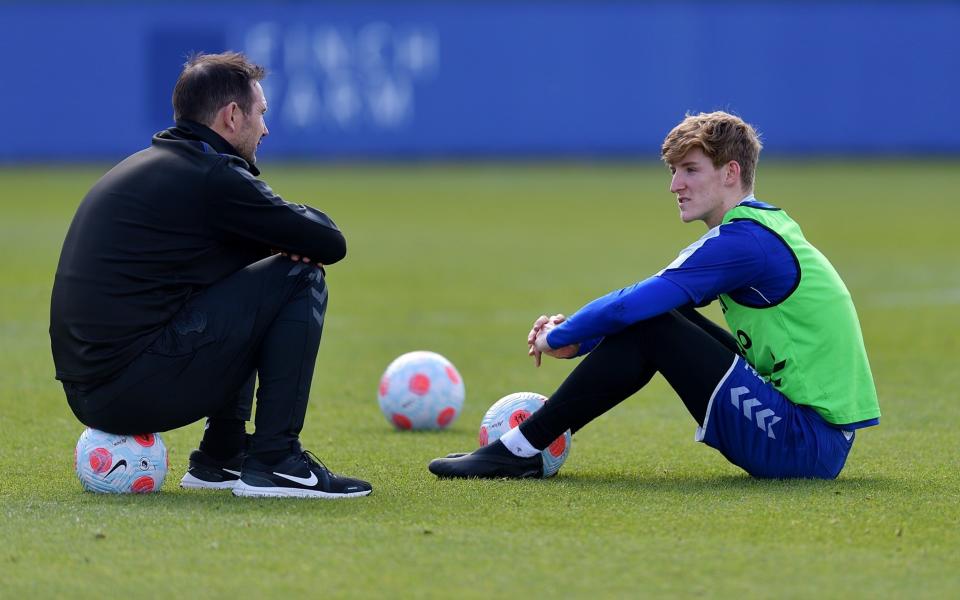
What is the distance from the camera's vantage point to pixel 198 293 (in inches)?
223

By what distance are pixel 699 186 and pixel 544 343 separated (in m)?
0.88

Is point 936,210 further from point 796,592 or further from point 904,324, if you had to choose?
point 796,592

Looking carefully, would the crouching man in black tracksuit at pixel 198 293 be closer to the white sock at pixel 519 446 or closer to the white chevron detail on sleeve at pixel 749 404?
the white sock at pixel 519 446

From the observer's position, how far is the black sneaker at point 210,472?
5898 millimetres

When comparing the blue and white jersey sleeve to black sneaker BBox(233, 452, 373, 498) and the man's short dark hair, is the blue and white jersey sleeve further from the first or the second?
the man's short dark hair

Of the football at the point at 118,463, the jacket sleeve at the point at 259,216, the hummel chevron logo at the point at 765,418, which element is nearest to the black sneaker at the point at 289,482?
the football at the point at 118,463

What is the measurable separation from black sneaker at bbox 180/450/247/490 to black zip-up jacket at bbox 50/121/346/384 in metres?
0.62

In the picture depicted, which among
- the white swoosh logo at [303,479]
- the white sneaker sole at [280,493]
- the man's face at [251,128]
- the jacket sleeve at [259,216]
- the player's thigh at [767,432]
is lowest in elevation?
the white sneaker sole at [280,493]

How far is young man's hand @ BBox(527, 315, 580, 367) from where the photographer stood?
5.94 metres

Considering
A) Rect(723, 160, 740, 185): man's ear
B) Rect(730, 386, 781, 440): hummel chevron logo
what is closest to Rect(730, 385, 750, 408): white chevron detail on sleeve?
Rect(730, 386, 781, 440): hummel chevron logo

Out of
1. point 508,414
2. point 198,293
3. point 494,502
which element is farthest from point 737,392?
point 198,293

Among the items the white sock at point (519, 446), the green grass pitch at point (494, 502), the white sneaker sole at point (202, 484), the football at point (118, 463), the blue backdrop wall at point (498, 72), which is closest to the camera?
the green grass pitch at point (494, 502)

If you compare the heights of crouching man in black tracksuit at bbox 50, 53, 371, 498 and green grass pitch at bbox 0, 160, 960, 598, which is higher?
crouching man in black tracksuit at bbox 50, 53, 371, 498

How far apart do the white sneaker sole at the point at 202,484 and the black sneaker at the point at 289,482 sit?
25cm
